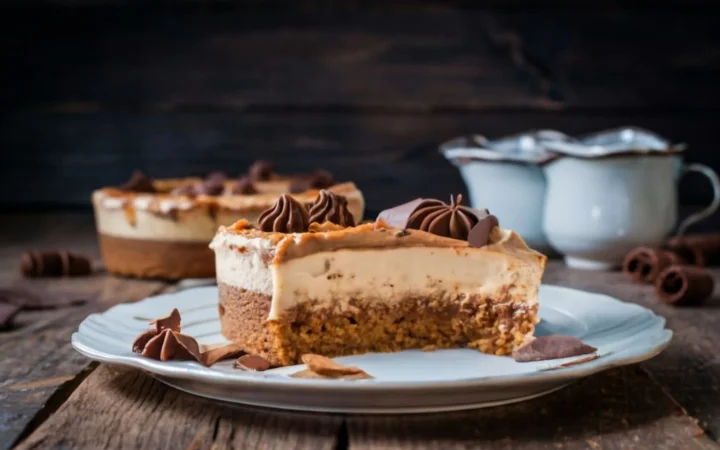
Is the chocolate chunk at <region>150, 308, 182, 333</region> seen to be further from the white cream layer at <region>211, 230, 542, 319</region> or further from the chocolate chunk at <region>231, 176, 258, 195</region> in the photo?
the chocolate chunk at <region>231, 176, 258, 195</region>

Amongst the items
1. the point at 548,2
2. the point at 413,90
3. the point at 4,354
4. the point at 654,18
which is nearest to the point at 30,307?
the point at 4,354

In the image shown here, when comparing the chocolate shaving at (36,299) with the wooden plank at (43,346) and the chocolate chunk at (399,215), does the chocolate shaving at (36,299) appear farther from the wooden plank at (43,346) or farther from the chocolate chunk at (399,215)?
the chocolate chunk at (399,215)

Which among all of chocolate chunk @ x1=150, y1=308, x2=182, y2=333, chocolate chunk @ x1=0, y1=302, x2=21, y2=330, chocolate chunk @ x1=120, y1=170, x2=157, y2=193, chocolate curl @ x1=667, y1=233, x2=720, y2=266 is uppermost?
chocolate chunk @ x1=150, y1=308, x2=182, y2=333

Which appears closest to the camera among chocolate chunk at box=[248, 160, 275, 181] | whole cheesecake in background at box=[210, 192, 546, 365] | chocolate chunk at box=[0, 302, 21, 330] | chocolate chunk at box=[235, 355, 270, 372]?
chocolate chunk at box=[235, 355, 270, 372]

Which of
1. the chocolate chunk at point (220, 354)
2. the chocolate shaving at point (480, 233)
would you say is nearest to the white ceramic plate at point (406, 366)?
the chocolate chunk at point (220, 354)

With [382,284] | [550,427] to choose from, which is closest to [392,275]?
[382,284]

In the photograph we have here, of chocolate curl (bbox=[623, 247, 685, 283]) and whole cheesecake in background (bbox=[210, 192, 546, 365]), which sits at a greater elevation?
whole cheesecake in background (bbox=[210, 192, 546, 365])

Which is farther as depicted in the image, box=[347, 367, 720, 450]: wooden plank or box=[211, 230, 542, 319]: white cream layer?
box=[211, 230, 542, 319]: white cream layer

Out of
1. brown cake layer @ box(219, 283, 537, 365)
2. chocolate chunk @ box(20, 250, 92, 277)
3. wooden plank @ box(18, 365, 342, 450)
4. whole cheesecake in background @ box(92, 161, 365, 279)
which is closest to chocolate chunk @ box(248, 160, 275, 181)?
whole cheesecake in background @ box(92, 161, 365, 279)

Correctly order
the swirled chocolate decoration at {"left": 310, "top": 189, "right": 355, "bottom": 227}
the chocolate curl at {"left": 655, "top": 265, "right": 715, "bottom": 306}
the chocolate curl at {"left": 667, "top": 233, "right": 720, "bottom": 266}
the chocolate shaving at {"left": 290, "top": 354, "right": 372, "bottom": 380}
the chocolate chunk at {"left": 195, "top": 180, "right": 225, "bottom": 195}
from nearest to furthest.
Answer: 1. the chocolate shaving at {"left": 290, "top": 354, "right": 372, "bottom": 380}
2. the swirled chocolate decoration at {"left": 310, "top": 189, "right": 355, "bottom": 227}
3. the chocolate curl at {"left": 655, "top": 265, "right": 715, "bottom": 306}
4. the chocolate chunk at {"left": 195, "top": 180, "right": 225, "bottom": 195}
5. the chocolate curl at {"left": 667, "top": 233, "right": 720, "bottom": 266}
